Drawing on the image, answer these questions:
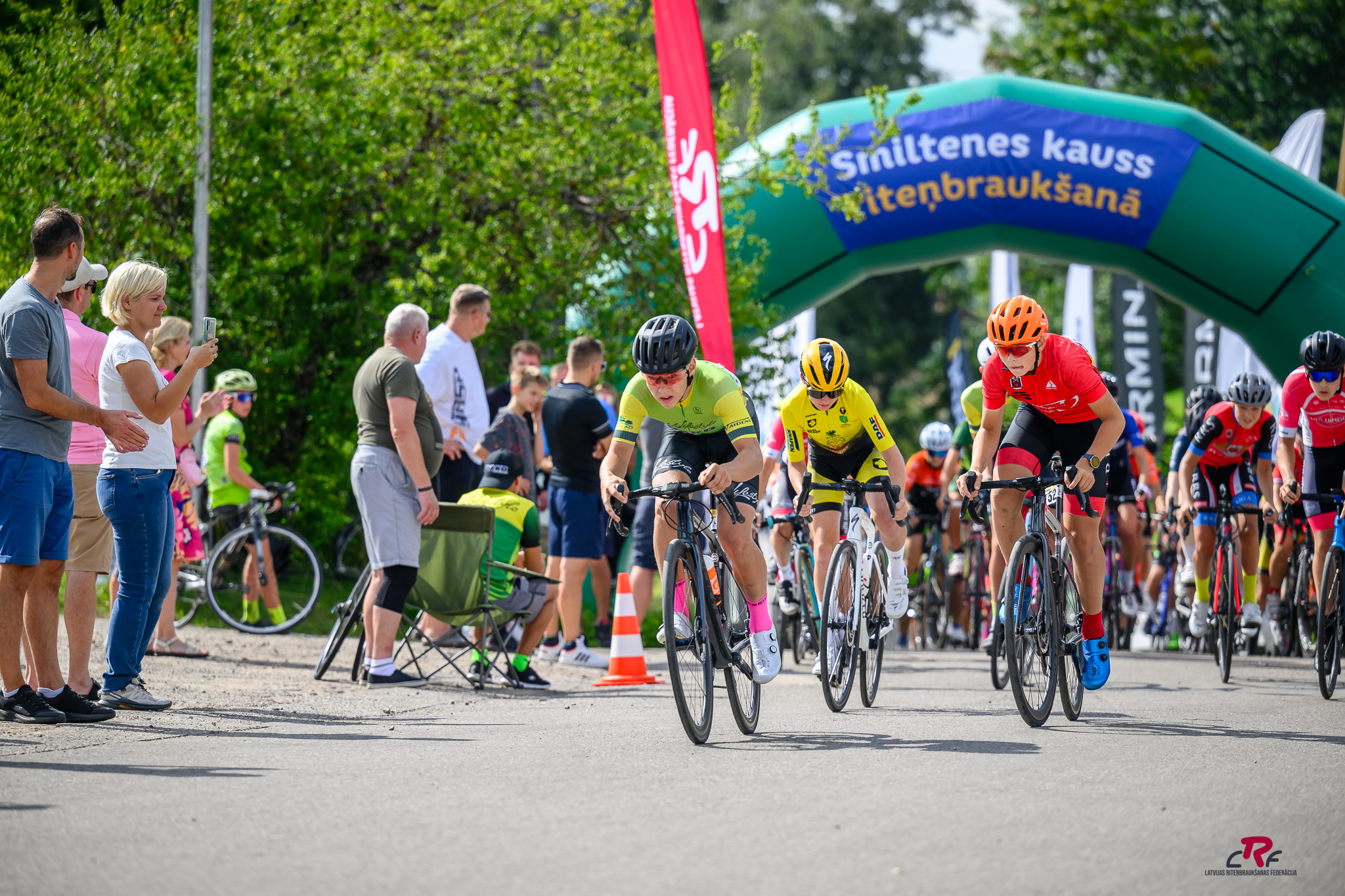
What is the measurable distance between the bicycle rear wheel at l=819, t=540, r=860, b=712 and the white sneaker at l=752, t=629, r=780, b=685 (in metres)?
0.64

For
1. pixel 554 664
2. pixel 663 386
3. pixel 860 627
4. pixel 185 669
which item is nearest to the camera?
pixel 663 386

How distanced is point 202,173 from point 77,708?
7.35m

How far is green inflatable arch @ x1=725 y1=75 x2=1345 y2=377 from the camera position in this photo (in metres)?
14.7

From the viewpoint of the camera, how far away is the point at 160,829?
447 cm

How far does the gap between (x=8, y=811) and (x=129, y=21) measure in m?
10.4

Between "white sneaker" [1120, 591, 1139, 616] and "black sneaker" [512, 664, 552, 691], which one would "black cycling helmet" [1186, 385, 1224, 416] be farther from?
"black sneaker" [512, 664, 552, 691]

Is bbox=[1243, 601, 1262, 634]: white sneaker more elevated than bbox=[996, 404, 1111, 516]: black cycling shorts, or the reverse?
bbox=[996, 404, 1111, 516]: black cycling shorts

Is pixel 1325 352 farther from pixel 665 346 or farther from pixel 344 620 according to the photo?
pixel 344 620

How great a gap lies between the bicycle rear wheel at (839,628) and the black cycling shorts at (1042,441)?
1.02m

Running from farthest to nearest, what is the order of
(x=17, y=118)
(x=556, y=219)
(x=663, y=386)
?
1. (x=556, y=219)
2. (x=17, y=118)
3. (x=663, y=386)

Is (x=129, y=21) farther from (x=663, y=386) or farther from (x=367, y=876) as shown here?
(x=367, y=876)

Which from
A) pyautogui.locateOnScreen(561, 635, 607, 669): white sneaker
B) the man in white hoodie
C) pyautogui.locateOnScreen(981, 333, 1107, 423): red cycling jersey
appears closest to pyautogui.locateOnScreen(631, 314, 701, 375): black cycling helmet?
pyautogui.locateOnScreen(981, 333, 1107, 423): red cycling jersey

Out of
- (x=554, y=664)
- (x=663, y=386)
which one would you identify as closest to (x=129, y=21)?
(x=554, y=664)

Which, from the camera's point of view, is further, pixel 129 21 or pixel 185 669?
pixel 129 21
